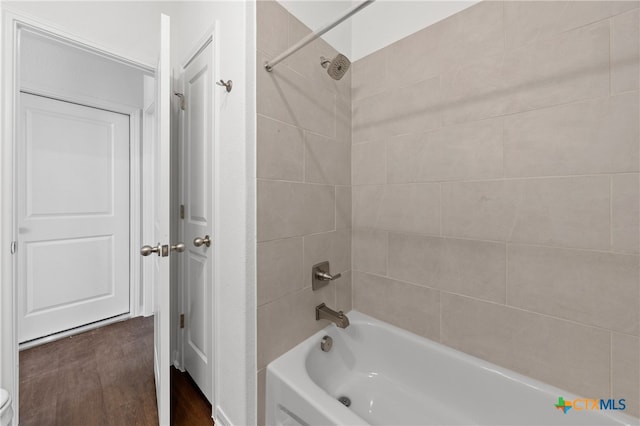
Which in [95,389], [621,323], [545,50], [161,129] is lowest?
[95,389]

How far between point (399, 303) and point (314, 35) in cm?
129

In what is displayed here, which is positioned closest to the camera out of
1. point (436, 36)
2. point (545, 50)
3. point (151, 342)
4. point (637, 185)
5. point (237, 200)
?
point (637, 185)

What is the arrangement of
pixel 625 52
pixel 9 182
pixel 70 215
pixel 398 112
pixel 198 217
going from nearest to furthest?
1. pixel 625 52
2. pixel 9 182
3. pixel 398 112
4. pixel 198 217
5. pixel 70 215

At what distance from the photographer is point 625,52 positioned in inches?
32.4

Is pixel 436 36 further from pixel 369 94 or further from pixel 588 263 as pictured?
pixel 588 263

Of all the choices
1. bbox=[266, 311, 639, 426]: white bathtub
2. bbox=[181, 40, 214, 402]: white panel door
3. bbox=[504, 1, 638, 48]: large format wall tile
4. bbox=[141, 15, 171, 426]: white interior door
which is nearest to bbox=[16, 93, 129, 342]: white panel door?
bbox=[181, 40, 214, 402]: white panel door

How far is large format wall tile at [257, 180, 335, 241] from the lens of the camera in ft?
3.53

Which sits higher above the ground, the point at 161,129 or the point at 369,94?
the point at 369,94

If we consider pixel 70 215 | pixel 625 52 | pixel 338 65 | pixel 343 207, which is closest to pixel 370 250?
pixel 343 207

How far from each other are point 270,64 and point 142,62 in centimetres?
108

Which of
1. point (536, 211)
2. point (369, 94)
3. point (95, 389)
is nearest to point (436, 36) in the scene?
point (369, 94)

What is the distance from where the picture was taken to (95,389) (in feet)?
4.95

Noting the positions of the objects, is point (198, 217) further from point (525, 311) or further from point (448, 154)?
point (525, 311)

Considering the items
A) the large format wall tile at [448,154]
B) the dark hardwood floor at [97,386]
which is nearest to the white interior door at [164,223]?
the dark hardwood floor at [97,386]
